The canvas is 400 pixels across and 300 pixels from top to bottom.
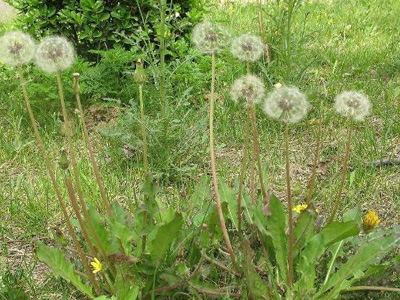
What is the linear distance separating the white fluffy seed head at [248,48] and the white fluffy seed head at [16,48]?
24.7 inches

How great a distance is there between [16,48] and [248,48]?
692 millimetres

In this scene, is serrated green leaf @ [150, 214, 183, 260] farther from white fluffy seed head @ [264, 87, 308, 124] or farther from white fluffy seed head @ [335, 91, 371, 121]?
white fluffy seed head @ [335, 91, 371, 121]

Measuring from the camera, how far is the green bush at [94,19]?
3553mm

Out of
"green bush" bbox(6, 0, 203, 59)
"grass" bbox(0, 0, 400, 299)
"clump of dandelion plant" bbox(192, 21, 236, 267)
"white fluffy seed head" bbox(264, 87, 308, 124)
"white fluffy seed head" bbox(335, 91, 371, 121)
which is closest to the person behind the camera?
"white fluffy seed head" bbox(264, 87, 308, 124)

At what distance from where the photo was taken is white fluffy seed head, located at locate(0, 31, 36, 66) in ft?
4.96

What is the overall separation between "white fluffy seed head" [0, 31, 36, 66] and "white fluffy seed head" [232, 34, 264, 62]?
2.06 ft

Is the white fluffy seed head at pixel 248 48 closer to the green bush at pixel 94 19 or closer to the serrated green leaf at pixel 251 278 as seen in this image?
the serrated green leaf at pixel 251 278

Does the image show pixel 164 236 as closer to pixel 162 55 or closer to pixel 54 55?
pixel 54 55

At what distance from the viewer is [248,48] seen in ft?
5.57

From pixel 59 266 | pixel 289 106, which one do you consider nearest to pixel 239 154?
pixel 59 266

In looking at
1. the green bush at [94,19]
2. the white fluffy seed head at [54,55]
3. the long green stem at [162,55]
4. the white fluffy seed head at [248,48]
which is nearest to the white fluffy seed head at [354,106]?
the white fluffy seed head at [248,48]

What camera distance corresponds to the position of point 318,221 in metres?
1.97

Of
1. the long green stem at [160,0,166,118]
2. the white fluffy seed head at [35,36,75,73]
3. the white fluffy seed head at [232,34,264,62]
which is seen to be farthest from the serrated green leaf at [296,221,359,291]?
the long green stem at [160,0,166,118]

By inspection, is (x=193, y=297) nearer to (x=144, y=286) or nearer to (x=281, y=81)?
(x=144, y=286)
